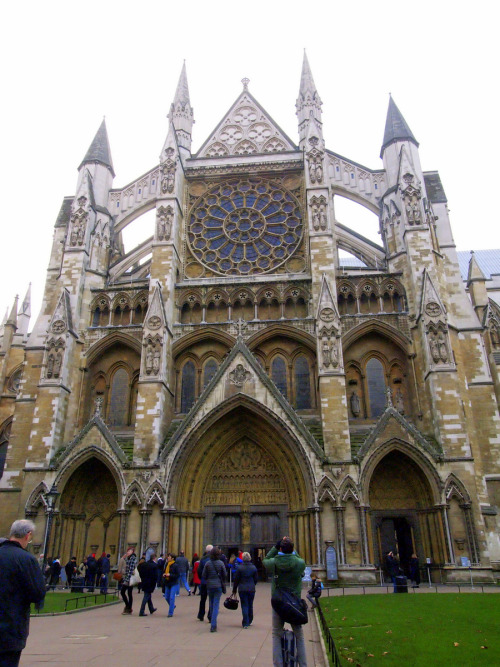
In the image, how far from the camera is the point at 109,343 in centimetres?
2586

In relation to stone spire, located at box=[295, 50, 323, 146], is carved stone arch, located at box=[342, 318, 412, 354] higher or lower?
lower

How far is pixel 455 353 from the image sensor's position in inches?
942

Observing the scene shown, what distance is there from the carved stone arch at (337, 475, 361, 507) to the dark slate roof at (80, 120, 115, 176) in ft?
70.7

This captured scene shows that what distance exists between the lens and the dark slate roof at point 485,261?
48.2 m

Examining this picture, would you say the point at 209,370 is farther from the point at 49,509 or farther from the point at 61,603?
the point at 61,603

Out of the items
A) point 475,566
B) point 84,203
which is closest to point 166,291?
point 84,203

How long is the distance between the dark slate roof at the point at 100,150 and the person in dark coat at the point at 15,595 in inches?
1154

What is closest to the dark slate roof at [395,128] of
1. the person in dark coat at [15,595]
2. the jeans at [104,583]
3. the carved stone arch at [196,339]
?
the carved stone arch at [196,339]

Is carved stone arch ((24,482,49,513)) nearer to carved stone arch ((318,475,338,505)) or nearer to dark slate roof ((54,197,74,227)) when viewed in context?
carved stone arch ((318,475,338,505))

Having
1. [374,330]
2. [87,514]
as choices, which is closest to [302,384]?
[374,330]

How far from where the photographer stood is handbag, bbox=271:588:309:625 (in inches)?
241

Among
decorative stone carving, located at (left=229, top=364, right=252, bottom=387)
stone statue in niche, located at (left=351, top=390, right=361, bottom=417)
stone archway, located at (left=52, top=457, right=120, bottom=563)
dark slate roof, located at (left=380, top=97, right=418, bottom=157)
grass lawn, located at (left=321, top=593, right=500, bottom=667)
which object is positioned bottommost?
grass lawn, located at (left=321, top=593, right=500, bottom=667)

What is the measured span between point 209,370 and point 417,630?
17.6 metres

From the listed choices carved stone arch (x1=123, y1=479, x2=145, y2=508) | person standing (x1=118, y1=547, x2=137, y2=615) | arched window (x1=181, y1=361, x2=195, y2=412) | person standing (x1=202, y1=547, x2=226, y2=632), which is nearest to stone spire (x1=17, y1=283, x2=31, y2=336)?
arched window (x1=181, y1=361, x2=195, y2=412)
